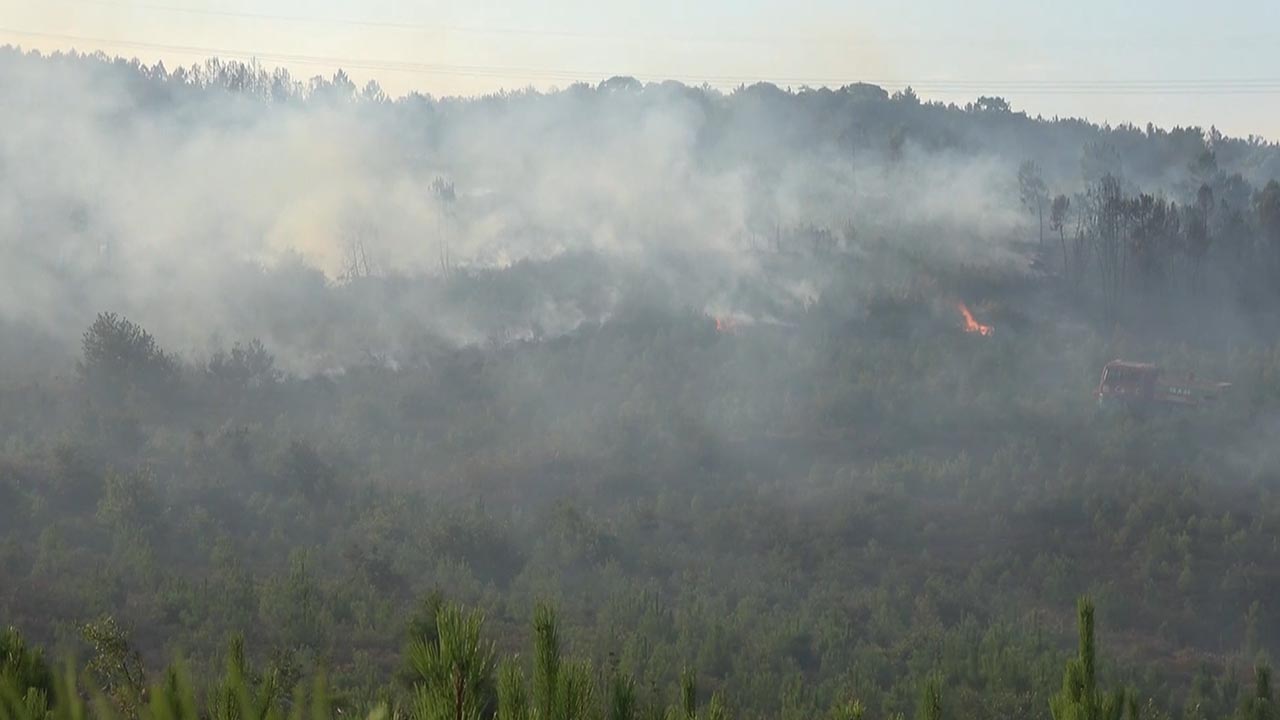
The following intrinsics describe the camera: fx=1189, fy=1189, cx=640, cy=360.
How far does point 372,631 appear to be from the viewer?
23.8 metres

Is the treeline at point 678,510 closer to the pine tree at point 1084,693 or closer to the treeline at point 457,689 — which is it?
the pine tree at point 1084,693

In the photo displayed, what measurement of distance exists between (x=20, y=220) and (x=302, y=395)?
19.3 metres

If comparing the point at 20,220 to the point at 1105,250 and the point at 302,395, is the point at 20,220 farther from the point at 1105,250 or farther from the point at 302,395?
the point at 1105,250

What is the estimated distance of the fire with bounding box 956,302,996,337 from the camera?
55756mm

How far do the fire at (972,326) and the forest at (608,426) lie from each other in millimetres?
300

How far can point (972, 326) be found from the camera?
186 feet

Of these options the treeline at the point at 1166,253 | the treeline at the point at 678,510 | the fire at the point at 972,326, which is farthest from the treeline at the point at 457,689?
the treeline at the point at 1166,253

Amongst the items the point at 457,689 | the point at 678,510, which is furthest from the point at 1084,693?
the point at 678,510

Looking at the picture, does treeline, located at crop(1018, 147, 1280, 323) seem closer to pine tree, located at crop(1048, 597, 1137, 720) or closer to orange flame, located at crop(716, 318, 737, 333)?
orange flame, located at crop(716, 318, 737, 333)

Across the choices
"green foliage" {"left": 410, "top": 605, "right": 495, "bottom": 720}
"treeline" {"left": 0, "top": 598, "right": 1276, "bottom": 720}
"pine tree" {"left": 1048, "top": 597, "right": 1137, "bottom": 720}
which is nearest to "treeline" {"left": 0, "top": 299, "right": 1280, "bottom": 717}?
"pine tree" {"left": 1048, "top": 597, "right": 1137, "bottom": 720}

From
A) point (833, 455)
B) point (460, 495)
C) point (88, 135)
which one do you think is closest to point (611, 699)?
point (460, 495)

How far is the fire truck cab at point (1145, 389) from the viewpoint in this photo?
46.1 metres

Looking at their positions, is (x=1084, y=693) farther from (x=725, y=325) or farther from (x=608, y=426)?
(x=725, y=325)

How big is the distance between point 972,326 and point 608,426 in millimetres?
22725
